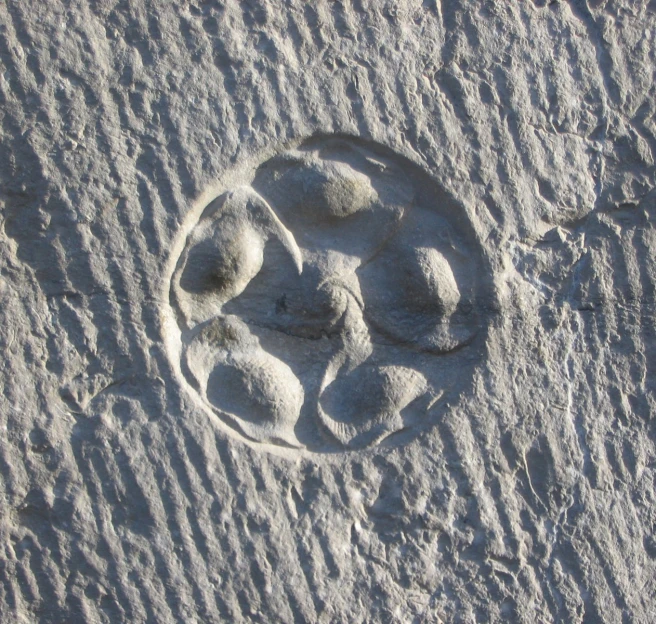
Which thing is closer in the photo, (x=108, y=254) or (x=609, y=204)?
(x=108, y=254)

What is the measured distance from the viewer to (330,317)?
130cm

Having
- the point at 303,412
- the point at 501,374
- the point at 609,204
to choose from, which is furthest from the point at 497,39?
the point at 303,412

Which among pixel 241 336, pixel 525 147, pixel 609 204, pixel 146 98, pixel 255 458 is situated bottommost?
pixel 255 458

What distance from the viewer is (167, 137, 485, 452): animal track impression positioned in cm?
127

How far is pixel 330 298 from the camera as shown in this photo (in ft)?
4.26

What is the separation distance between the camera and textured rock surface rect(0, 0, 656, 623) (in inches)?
47.7

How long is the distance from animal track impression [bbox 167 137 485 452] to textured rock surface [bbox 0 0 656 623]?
10 mm

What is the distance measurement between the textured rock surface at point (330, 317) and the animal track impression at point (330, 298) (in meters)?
0.01

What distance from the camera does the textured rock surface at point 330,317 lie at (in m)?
1.21

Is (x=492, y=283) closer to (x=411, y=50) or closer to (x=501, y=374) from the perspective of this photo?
(x=501, y=374)

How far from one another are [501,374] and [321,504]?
0.35m

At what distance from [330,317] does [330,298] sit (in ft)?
0.10

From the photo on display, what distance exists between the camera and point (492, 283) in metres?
1.31

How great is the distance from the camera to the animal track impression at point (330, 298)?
1.27m
